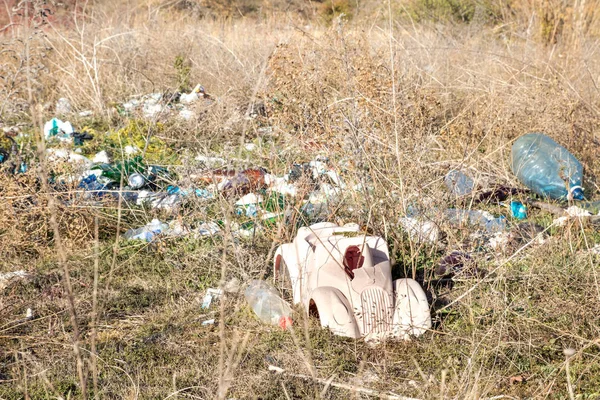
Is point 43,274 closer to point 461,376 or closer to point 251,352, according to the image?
point 251,352

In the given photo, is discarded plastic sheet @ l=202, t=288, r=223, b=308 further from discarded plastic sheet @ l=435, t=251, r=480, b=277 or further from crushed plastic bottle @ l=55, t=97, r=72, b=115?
crushed plastic bottle @ l=55, t=97, r=72, b=115

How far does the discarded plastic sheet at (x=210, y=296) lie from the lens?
131 inches

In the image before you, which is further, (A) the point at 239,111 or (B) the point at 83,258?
(A) the point at 239,111

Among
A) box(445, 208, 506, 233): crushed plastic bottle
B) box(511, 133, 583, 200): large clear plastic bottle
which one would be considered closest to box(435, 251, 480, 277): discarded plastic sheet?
box(445, 208, 506, 233): crushed plastic bottle

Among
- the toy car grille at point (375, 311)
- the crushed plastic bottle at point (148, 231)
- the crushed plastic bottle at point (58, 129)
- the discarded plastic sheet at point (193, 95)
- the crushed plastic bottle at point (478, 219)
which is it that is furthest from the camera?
the discarded plastic sheet at point (193, 95)

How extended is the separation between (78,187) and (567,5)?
272 inches

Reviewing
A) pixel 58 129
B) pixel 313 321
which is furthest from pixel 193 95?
pixel 313 321

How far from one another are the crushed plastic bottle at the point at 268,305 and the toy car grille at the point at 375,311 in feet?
1.20

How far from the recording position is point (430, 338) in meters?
2.91

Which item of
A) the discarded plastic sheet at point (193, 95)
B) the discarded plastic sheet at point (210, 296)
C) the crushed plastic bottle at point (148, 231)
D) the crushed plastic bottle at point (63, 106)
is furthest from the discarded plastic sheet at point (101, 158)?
the discarded plastic sheet at point (210, 296)

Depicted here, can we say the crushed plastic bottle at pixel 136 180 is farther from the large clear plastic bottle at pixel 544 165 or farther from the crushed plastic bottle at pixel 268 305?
the large clear plastic bottle at pixel 544 165

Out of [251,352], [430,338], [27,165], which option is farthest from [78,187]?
[430,338]

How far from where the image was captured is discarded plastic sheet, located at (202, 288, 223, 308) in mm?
3318

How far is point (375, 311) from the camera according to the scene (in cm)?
288
